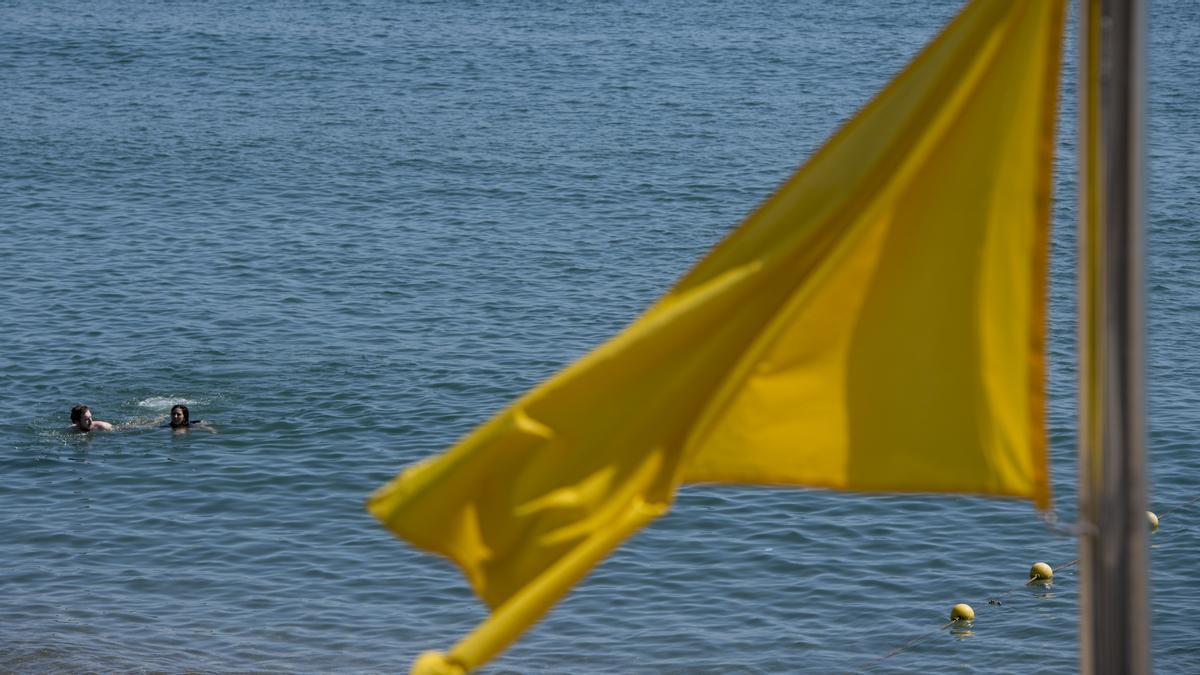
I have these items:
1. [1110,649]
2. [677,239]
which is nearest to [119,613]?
[1110,649]

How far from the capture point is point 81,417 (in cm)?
2148

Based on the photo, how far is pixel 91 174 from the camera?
3744 centimetres

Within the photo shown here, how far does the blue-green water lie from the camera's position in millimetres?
16469

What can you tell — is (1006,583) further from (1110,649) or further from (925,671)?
(1110,649)

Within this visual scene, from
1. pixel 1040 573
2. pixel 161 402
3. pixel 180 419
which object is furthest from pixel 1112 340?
pixel 161 402

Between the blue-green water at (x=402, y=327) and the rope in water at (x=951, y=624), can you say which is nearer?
the rope in water at (x=951, y=624)

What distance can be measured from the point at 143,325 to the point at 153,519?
311 inches

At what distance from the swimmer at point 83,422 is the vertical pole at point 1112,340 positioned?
18.6 m

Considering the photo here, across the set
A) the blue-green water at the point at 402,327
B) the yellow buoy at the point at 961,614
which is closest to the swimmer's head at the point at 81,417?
the blue-green water at the point at 402,327

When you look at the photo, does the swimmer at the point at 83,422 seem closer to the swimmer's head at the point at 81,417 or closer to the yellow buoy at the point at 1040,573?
the swimmer's head at the point at 81,417

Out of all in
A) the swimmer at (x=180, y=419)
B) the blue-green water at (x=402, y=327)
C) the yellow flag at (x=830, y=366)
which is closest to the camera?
the yellow flag at (x=830, y=366)

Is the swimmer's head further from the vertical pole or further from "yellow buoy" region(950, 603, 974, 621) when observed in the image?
the vertical pole

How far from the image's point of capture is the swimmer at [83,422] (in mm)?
21500

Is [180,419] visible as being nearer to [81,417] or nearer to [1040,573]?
[81,417]
